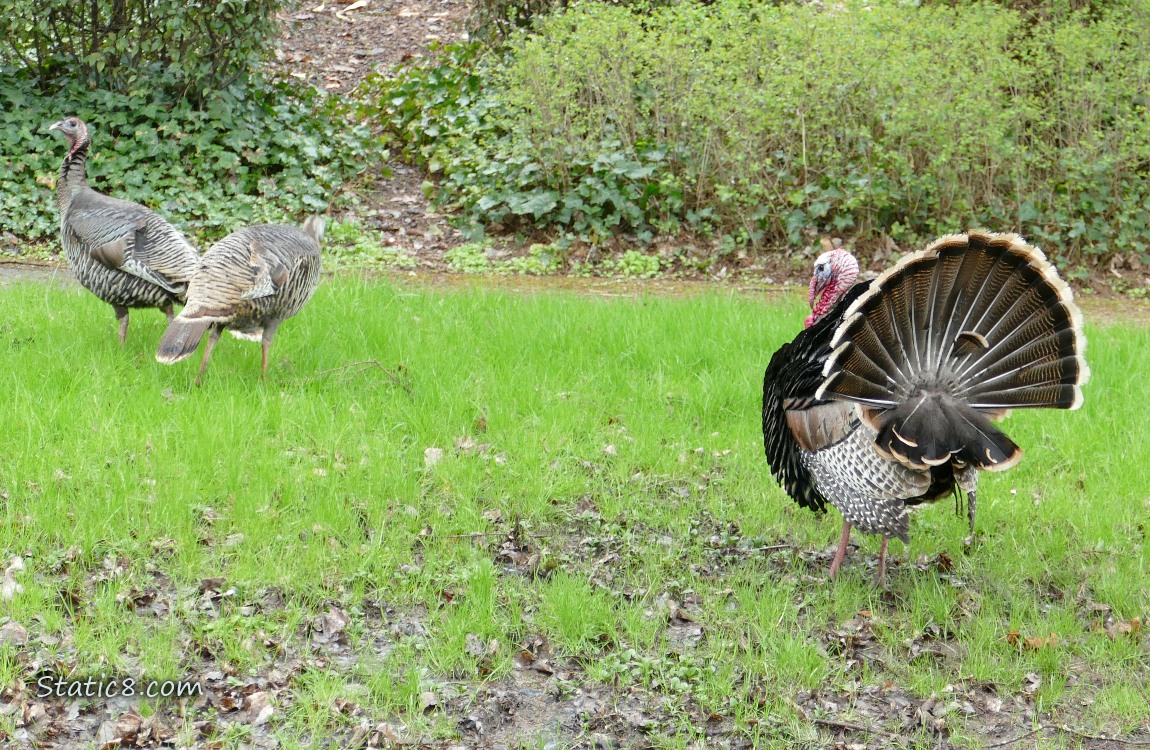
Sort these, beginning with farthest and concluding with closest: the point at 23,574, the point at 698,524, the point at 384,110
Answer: the point at 384,110
the point at 698,524
the point at 23,574

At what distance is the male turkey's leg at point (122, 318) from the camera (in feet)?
22.6

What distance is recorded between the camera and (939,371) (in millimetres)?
4090

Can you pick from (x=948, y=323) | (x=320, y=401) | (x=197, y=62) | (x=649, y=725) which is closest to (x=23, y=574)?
(x=320, y=401)

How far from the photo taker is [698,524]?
5238 millimetres

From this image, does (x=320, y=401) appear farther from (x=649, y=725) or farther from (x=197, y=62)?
(x=197, y=62)

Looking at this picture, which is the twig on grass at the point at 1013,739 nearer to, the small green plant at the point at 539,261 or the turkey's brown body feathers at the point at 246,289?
the turkey's brown body feathers at the point at 246,289

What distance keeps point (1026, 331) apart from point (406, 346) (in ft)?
13.3

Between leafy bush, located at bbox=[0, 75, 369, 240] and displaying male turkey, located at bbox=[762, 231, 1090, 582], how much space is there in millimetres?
8201

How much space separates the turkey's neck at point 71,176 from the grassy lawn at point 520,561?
3.02 ft

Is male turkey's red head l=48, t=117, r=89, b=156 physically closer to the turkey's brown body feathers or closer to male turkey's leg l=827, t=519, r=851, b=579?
the turkey's brown body feathers

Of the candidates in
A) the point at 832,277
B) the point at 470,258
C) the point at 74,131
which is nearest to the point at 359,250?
the point at 470,258

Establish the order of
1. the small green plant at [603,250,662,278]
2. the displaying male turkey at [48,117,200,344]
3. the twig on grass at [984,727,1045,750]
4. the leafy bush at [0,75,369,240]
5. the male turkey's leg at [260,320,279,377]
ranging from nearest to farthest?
the twig on grass at [984,727,1045,750] < the male turkey's leg at [260,320,279,377] < the displaying male turkey at [48,117,200,344] < the small green plant at [603,250,662,278] < the leafy bush at [0,75,369,240]

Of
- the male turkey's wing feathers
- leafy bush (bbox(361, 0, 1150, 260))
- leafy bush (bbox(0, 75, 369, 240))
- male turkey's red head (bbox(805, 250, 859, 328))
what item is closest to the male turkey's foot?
the male turkey's wing feathers

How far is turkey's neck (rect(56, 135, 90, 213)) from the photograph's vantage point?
722cm
